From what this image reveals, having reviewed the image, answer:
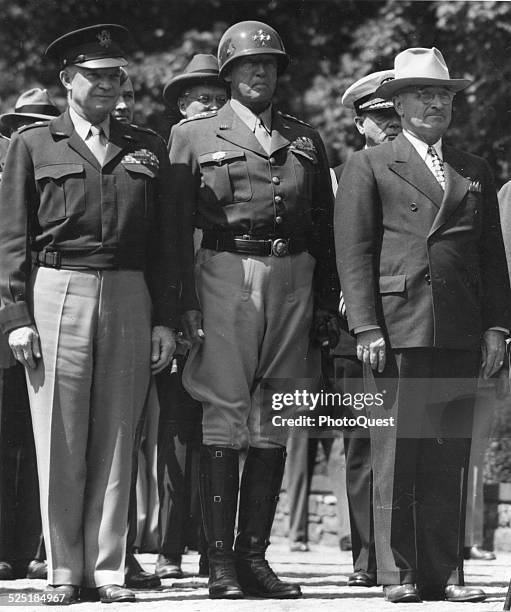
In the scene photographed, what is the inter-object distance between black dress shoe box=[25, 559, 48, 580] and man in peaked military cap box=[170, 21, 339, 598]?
3.92ft

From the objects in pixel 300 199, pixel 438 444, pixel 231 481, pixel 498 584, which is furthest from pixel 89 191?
pixel 498 584

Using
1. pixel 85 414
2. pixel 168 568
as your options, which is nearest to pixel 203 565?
pixel 168 568

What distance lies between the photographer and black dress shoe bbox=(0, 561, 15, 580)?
6715 mm

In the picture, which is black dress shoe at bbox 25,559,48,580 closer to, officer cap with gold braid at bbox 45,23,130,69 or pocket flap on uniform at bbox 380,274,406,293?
pocket flap on uniform at bbox 380,274,406,293

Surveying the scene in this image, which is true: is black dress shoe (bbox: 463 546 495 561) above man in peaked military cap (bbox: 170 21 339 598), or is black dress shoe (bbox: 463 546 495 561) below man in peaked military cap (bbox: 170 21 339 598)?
below

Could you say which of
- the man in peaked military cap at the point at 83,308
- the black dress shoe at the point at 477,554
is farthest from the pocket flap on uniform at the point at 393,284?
the black dress shoe at the point at 477,554

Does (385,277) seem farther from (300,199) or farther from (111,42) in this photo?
(111,42)

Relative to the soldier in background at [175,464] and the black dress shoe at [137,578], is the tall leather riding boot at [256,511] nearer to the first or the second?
the black dress shoe at [137,578]

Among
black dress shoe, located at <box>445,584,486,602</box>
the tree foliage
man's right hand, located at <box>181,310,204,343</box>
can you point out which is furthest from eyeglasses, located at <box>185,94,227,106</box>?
black dress shoe, located at <box>445,584,486,602</box>

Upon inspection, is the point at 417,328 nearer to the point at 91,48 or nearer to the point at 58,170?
the point at 58,170

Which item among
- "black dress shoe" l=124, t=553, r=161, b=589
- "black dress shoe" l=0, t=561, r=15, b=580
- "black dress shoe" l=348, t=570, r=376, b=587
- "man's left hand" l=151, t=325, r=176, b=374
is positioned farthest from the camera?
"black dress shoe" l=0, t=561, r=15, b=580

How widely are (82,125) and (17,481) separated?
1.93m

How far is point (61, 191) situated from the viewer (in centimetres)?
578

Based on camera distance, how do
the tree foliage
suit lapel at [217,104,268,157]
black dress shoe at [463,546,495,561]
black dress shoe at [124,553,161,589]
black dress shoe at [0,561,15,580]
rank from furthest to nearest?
the tree foliage, black dress shoe at [463,546,495,561], black dress shoe at [0,561,15,580], black dress shoe at [124,553,161,589], suit lapel at [217,104,268,157]
